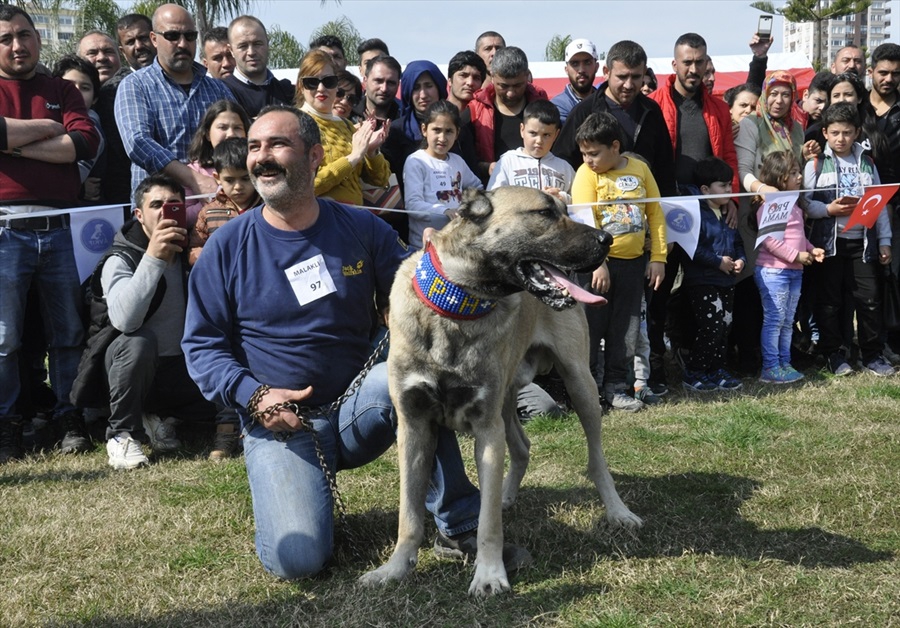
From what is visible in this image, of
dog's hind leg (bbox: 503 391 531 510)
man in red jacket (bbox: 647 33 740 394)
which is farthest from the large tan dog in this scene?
man in red jacket (bbox: 647 33 740 394)

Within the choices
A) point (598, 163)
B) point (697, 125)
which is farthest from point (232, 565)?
point (697, 125)

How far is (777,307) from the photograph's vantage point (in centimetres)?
804

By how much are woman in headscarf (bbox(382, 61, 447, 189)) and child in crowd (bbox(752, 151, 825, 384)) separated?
3067 millimetres

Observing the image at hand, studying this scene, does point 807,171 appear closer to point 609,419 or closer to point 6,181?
point 609,419

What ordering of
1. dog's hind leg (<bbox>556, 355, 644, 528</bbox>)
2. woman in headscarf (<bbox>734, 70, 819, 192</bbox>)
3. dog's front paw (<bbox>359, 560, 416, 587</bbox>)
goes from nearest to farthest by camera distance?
dog's front paw (<bbox>359, 560, 416, 587</bbox>), dog's hind leg (<bbox>556, 355, 644, 528</bbox>), woman in headscarf (<bbox>734, 70, 819, 192</bbox>)

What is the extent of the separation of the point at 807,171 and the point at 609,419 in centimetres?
340

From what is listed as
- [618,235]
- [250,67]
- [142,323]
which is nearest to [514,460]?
[142,323]

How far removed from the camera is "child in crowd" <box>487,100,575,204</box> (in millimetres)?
6926

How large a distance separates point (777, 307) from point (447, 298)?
5287 mm

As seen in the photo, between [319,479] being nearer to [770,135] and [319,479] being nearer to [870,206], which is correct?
[870,206]

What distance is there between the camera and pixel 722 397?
7414 mm

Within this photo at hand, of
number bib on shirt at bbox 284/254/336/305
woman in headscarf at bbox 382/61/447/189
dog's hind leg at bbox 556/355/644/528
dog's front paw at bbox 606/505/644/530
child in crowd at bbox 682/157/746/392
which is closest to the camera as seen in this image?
number bib on shirt at bbox 284/254/336/305

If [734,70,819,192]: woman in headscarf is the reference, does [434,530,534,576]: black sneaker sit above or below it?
below

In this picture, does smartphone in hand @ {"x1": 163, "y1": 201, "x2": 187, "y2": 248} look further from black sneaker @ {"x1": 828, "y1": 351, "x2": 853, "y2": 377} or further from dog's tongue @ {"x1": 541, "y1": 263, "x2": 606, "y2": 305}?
black sneaker @ {"x1": 828, "y1": 351, "x2": 853, "y2": 377}
